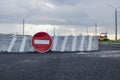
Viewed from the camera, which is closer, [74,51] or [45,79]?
[45,79]

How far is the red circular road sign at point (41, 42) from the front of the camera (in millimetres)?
26031

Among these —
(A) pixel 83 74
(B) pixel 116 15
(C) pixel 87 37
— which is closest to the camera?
(A) pixel 83 74

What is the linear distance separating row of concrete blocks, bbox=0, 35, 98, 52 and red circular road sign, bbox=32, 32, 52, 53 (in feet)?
1.86

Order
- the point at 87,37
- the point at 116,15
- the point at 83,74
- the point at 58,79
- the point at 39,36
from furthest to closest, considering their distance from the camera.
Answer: the point at 116,15 → the point at 87,37 → the point at 39,36 → the point at 83,74 → the point at 58,79

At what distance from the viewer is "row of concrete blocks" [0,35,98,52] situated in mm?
26609

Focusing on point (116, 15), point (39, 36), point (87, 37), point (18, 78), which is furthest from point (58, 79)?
point (116, 15)

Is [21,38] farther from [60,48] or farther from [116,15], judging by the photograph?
[116,15]

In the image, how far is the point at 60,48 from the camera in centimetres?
2722

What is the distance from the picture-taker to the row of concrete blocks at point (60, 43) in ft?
87.3

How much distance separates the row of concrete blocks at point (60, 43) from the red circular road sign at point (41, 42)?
1.86ft

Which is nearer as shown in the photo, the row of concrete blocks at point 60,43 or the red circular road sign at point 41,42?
the red circular road sign at point 41,42

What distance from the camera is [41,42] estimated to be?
1027 inches

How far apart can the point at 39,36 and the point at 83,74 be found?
14.1 meters

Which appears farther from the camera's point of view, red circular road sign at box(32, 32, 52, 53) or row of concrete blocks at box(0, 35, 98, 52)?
row of concrete blocks at box(0, 35, 98, 52)
